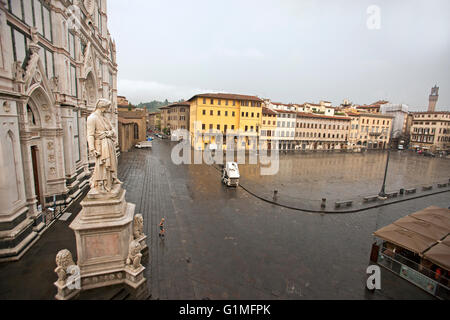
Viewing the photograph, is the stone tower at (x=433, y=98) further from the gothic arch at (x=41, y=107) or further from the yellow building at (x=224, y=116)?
the gothic arch at (x=41, y=107)

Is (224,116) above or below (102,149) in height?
above

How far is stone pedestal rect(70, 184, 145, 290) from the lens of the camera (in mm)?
6758

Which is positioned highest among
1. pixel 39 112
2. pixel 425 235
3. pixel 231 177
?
pixel 39 112

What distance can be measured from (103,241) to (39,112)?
8945 mm

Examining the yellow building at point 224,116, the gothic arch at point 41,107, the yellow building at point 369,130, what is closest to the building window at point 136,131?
the yellow building at point 224,116

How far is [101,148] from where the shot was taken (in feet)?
22.8

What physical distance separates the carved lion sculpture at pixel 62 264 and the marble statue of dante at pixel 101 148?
1.88 metres

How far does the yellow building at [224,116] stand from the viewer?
1827 inches

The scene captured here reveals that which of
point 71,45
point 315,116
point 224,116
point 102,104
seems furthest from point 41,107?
point 315,116

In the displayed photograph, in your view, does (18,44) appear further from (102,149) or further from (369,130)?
(369,130)

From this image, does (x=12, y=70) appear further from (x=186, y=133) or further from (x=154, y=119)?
(x=154, y=119)

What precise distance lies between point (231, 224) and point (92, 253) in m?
7.80

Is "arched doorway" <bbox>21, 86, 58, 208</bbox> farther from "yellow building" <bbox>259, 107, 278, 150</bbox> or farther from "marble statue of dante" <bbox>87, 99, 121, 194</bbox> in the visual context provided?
"yellow building" <bbox>259, 107, 278, 150</bbox>

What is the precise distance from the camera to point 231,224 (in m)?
13.3
